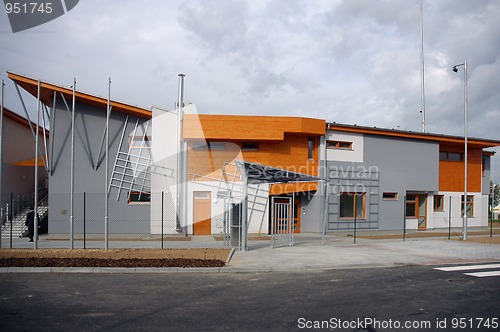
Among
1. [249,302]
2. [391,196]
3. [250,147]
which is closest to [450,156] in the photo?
[391,196]

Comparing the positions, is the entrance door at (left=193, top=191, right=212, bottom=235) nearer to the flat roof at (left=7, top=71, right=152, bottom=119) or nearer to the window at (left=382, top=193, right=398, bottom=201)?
the flat roof at (left=7, top=71, right=152, bottom=119)

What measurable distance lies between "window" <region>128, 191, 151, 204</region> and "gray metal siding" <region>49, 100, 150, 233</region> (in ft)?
0.97

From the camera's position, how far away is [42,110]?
2441cm

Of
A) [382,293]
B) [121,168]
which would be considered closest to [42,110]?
[121,168]

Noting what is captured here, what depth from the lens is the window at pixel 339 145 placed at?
26609 mm

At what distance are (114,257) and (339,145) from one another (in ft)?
53.8

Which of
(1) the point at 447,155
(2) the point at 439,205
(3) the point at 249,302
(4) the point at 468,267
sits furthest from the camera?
(1) the point at 447,155

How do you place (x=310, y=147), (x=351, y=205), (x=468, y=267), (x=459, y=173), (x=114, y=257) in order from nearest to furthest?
1. (x=468, y=267)
2. (x=114, y=257)
3. (x=310, y=147)
4. (x=351, y=205)
5. (x=459, y=173)

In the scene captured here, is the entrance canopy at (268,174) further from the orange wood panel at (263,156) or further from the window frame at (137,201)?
the window frame at (137,201)

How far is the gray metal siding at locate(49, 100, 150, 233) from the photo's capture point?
79.0 feet

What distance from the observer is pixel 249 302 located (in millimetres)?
8523

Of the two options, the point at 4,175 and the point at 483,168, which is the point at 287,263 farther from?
the point at 483,168

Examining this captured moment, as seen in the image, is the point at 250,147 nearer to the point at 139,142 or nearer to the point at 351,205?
the point at 139,142

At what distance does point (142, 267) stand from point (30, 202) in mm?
19685
